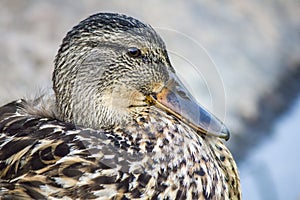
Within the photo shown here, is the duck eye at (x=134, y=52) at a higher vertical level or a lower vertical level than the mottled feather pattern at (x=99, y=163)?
higher

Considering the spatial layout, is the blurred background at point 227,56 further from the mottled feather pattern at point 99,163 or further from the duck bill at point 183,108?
the mottled feather pattern at point 99,163

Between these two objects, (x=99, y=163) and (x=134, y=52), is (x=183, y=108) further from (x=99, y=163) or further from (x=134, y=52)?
(x=99, y=163)

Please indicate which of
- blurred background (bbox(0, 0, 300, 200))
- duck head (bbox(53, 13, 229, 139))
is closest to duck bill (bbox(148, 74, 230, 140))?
duck head (bbox(53, 13, 229, 139))

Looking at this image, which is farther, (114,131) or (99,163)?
(114,131)

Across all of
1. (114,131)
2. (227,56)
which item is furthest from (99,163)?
(227,56)

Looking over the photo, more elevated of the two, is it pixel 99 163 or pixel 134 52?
pixel 134 52

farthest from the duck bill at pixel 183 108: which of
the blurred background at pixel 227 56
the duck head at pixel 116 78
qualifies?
the blurred background at pixel 227 56

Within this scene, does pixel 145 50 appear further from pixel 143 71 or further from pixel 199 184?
pixel 199 184

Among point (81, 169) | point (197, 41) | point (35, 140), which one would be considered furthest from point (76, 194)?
point (197, 41)
